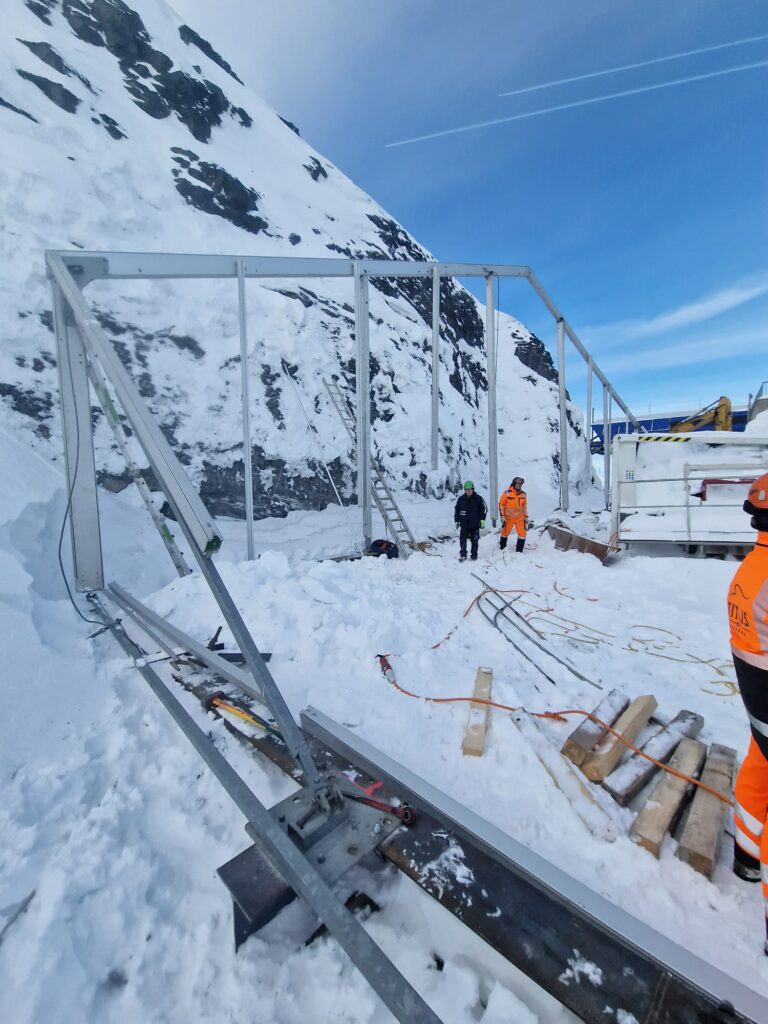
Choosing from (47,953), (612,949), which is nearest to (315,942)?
(47,953)

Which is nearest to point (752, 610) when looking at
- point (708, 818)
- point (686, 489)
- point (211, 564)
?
point (708, 818)

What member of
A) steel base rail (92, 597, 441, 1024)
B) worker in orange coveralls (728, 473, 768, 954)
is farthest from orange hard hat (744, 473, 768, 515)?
steel base rail (92, 597, 441, 1024)

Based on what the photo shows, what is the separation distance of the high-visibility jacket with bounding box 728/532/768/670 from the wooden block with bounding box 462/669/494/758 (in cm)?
146

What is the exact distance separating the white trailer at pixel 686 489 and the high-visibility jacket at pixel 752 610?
239 inches

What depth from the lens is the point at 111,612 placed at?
484cm

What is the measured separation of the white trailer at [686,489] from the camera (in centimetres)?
717

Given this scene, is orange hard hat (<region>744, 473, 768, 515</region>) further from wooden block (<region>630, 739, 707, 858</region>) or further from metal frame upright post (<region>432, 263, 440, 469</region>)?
metal frame upright post (<region>432, 263, 440, 469</region>)

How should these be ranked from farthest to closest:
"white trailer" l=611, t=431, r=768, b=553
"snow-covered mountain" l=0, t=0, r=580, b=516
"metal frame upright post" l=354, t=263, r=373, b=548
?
"snow-covered mountain" l=0, t=0, r=580, b=516 → "metal frame upright post" l=354, t=263, r=373, b=548 → "white trailer" l=611, t=431, r=768, b=553

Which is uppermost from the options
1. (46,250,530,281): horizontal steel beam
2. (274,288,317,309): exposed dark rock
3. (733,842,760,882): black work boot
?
(274,288,317,309): exposed dark rock

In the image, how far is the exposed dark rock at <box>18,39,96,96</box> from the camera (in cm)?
1669

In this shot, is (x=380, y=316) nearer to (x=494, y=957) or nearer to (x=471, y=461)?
(x=471, y=461)

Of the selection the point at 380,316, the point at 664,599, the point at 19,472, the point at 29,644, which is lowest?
the point at 664,599

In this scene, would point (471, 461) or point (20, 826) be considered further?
point (471, 461)

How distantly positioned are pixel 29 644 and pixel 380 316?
17682 millimetres
